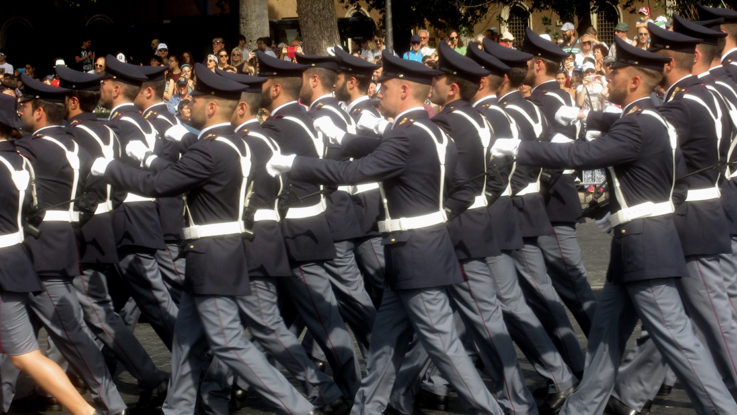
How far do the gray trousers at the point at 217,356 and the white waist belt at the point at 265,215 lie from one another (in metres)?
0.54

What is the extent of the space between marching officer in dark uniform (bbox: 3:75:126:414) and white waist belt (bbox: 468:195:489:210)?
82.9 inches

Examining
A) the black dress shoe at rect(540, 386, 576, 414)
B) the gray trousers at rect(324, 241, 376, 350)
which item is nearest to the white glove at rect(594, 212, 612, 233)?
the black dress shoe at rect(540, 386, 576, 414)

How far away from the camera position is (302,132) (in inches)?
297

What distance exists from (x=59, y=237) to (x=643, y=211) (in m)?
Answer: 3.08

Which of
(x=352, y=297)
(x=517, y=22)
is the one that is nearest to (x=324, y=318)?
(x=352, y=297)

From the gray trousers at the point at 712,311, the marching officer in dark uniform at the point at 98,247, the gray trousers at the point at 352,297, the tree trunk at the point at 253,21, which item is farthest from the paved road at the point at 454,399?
the tree trunk at the point at 253,21

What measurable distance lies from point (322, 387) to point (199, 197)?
4.17ft

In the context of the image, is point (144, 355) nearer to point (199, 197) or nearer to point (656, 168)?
point (199, 197)

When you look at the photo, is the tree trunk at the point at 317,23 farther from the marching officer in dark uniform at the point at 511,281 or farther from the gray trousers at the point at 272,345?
the gray trousers at the point at 272,345

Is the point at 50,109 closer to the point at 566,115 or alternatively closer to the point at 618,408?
the point at 566,115

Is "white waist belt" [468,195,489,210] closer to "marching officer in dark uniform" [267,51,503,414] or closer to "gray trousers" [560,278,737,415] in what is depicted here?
"marching officer in dark uniform" [267,51,503,414]

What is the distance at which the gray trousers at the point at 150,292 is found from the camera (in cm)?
795

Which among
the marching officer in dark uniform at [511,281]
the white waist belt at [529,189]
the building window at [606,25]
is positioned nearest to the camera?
the marching officer in dark uniform at [511,281]

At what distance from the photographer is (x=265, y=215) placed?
7.04 metres
